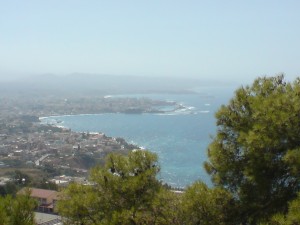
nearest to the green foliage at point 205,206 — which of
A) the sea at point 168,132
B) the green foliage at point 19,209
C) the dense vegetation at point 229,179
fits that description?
the dense vegetation at point 229,179

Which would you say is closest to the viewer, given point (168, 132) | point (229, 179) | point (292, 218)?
point (292, 218)

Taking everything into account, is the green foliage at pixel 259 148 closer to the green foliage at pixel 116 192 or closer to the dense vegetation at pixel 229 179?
the dense vegetation at pixel 229 179

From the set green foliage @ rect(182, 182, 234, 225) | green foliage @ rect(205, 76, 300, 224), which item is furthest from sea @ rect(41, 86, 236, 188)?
green foliage @ rect(182, 182, 234, 225)

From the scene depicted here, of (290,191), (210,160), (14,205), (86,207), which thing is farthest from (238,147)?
(14,205)

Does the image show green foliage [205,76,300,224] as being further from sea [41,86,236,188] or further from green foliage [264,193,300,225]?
sea [41,86,236,188]

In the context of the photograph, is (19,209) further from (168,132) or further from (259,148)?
(168,132)

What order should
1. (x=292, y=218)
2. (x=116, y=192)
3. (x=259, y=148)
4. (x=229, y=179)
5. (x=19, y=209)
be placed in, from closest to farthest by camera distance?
(x=292, y=218) < (x=19, y=209) < (x=259, y=148) < (x=229, y=179) < (x=116, y=192)

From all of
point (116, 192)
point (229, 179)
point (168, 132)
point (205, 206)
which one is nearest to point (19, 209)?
point (116, 192)

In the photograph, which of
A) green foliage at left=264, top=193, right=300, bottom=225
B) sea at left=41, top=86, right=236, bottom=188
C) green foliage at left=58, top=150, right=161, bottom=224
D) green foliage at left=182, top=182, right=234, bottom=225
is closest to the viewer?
green foliage at left=264, top=193, right=300, bottom=225

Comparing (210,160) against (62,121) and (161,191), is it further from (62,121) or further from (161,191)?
(62,121)
